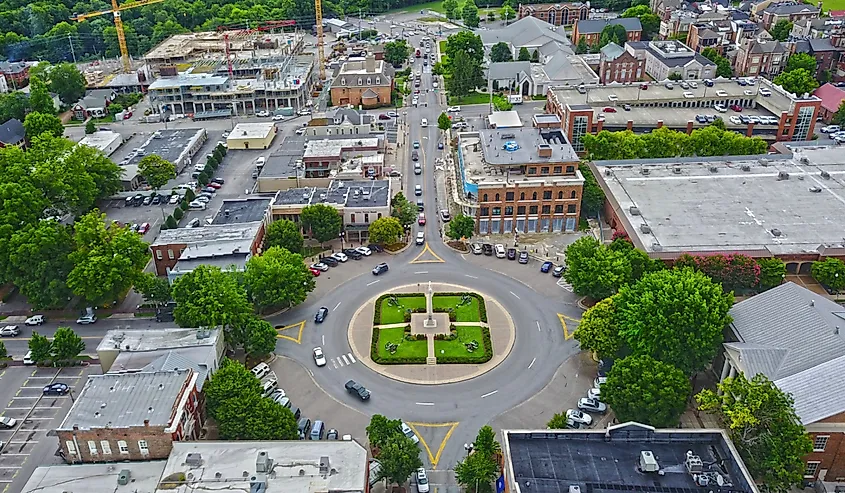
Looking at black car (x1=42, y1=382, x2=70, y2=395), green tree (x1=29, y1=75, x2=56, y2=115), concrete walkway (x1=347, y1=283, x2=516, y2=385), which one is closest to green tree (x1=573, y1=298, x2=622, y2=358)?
concrete walkway (x1=347, y1=283, x2=516, y2=385)

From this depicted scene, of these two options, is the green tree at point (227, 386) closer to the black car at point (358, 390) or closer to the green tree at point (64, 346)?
the black car at point (358, 390)

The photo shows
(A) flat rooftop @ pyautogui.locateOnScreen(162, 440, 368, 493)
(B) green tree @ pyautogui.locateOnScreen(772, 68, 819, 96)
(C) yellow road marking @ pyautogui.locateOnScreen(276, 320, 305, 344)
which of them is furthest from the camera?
(B) green tree @ pyautogui.locateOnScreen(772, 68, 819, 96)

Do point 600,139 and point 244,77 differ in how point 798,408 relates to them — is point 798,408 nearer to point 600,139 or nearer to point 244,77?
point 600,139

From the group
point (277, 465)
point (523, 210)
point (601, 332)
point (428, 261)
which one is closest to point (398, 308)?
point (428, 261)

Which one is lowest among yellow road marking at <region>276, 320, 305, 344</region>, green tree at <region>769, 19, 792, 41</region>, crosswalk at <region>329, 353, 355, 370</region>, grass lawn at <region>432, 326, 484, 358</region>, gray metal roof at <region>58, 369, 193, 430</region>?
crosswalk at <region>329, 353, 355, 370</region>

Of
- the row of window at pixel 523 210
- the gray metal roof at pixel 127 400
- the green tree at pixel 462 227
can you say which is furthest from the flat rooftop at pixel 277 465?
the row of window at pixel 523 210

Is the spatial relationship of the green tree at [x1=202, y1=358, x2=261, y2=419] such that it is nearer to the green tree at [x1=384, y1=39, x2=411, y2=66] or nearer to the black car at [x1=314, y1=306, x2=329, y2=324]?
the black car at [x1=314, y1=306, x2=329, y2=324]

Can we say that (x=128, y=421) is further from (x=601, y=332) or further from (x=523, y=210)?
(x=523, y=210)
